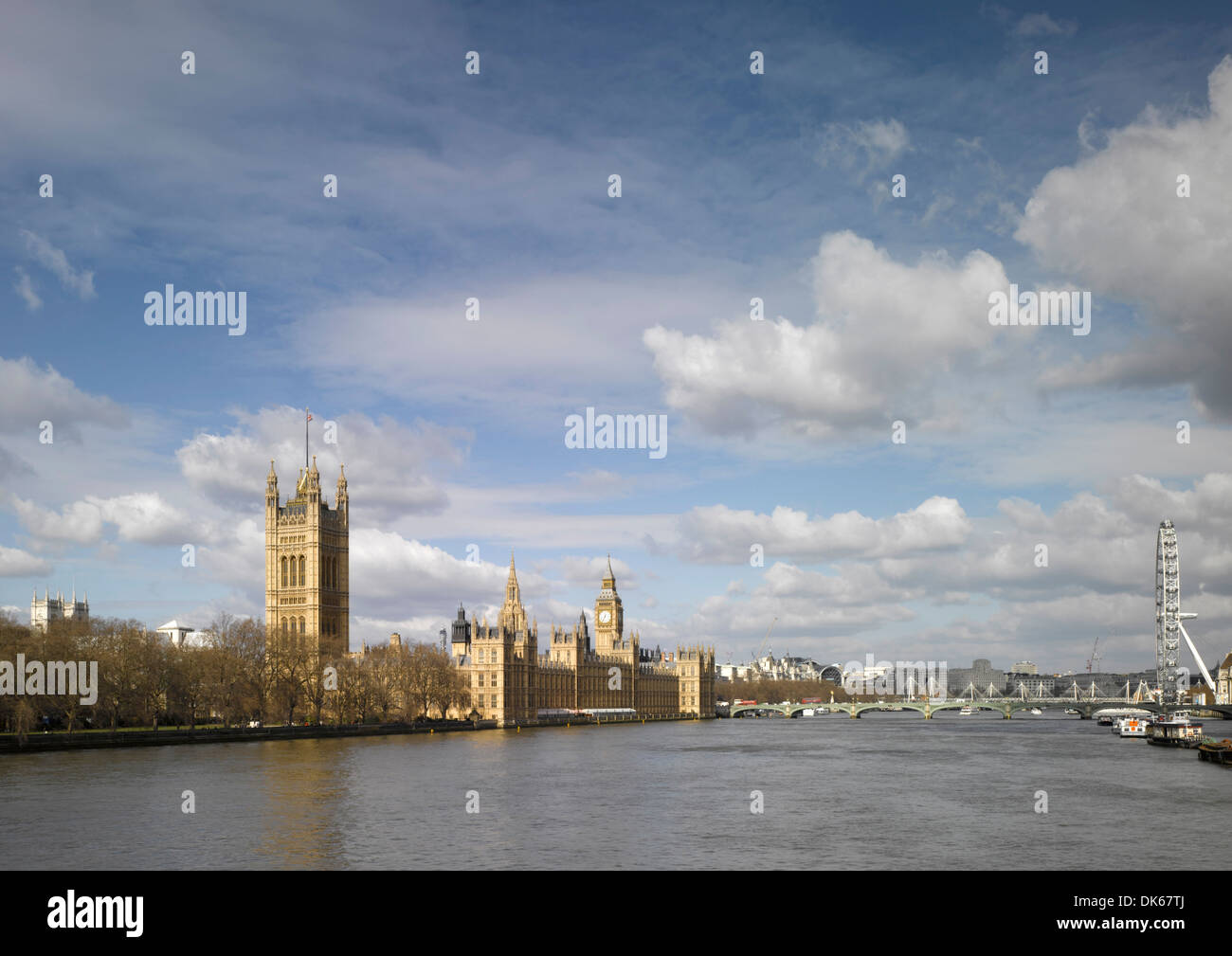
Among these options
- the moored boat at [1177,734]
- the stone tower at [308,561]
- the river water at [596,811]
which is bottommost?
the moored boat at [1177,734]

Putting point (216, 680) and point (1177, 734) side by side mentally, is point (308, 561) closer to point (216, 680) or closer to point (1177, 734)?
point (216, 680)

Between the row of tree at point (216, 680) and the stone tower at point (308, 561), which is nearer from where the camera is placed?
the row of tree at point (216, 680)

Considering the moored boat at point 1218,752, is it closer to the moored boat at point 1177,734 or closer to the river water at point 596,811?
the river water at point 596,811

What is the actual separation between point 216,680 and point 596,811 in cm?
6573

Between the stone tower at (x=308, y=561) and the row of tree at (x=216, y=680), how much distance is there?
88.0 feet

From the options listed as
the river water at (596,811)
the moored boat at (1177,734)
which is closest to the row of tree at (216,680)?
the river water at (596,811)

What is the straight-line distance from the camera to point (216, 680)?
4318 inches

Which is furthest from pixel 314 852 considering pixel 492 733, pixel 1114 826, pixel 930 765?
pixel 492 733

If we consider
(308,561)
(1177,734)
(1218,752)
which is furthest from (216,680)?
(1177,734)

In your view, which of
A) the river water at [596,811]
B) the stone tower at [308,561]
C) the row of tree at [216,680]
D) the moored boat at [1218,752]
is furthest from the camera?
the stone tower at [308,561]

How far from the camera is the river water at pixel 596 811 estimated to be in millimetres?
41219

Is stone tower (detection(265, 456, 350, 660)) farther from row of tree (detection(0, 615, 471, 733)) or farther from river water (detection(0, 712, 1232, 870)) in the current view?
river water (detection(0, 712, 1232, 870))

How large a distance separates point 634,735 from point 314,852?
108436 millimetres
